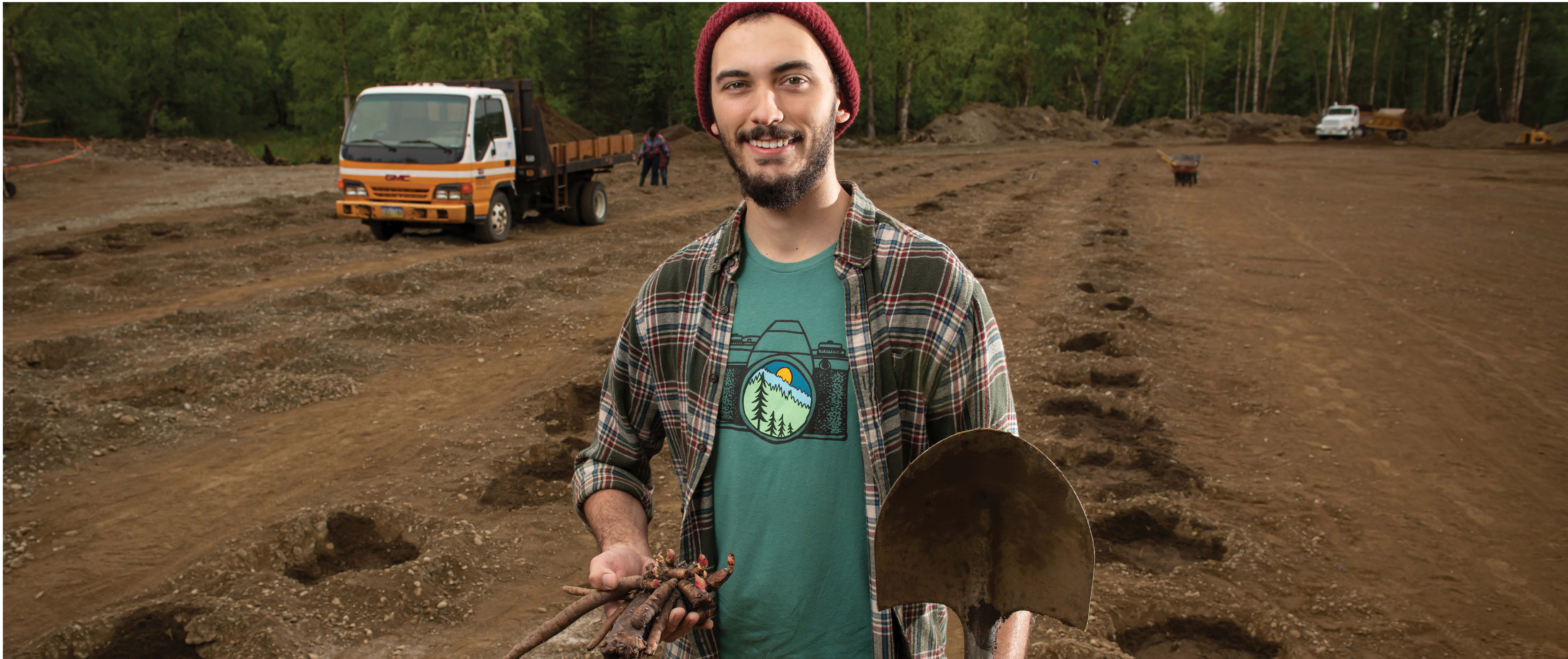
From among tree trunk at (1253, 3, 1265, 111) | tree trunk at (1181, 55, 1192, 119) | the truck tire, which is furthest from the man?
tree trunk at (1181, 55, 1192, 119)

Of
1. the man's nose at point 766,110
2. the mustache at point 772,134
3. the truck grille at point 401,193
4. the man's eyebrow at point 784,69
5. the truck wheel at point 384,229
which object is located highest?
the man's eyebrow at point 784,69

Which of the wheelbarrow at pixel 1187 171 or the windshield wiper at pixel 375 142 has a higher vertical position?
the windshield wiper at pixel 375 142

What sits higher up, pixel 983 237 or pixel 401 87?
pixel 401 87

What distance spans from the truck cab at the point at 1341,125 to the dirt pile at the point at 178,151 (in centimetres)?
4570

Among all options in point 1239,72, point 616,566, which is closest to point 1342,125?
point 1239,72

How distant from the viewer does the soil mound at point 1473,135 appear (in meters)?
36.1

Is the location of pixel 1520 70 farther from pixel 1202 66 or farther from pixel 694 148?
pixel 694 148

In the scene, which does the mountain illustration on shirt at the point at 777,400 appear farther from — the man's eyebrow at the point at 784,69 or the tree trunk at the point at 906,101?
the tree trunk at the point at 906,101

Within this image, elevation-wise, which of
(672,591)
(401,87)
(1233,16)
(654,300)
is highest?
(1233,16)

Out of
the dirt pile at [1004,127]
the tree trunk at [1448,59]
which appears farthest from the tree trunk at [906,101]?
the tree trunk at [1448,59]

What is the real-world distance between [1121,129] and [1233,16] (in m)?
25.1

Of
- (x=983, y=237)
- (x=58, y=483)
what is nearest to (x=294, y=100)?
(x=983, y=237)

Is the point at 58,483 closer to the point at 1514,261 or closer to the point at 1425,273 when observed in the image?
the point at 1425,273

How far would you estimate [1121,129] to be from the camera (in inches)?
1989
